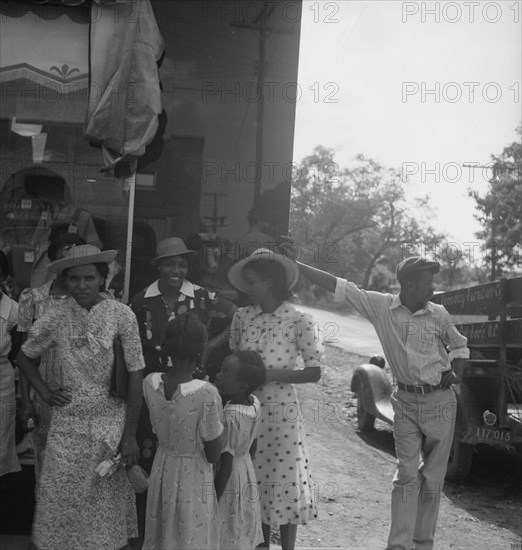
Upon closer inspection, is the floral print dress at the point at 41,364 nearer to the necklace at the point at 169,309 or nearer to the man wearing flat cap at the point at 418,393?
the necklace at the point at 169,309

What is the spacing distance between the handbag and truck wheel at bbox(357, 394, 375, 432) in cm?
574

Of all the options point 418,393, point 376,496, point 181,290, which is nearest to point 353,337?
point 376,496

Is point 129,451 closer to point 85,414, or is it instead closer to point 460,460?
point 85,414

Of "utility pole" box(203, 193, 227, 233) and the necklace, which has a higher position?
"utility pole" box(203, 193, 227, 233)

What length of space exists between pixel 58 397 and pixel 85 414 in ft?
0.52

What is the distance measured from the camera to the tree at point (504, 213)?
3025cm

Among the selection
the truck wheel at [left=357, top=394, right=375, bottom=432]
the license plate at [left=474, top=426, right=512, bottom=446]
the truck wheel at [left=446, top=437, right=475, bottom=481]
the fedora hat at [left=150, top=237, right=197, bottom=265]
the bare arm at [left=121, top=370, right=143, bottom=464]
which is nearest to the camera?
the bare arm at [left=121, top=370, right=143, bottom=464]

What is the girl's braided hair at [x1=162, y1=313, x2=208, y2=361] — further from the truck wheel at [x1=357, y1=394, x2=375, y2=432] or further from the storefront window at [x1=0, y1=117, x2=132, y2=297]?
the truck wheel at [x1=357, y1=394, x2=375, y2=432]

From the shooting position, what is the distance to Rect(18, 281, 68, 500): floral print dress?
3732 mm

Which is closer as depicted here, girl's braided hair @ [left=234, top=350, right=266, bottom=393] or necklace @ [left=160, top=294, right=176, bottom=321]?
girl's braided hair @ [left=234, top=350, right=266, bottom=393]

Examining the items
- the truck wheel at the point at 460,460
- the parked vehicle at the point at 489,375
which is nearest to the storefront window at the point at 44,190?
the parked vehicle at the point at 489,375

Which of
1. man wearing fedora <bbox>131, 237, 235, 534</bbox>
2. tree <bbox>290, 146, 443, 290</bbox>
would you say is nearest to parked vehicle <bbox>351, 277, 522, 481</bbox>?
man wearing fedora <bbox>131, 237, 235, 534</bbox>

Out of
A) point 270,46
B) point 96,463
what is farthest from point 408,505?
point 270,46

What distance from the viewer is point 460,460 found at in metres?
6.62
